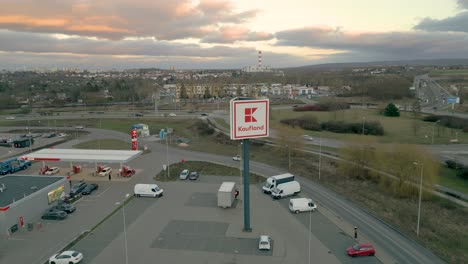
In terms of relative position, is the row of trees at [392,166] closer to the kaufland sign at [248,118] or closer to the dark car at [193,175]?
the kaufland sign at [248,118]

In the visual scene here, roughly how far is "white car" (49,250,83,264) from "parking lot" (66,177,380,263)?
0.58 m

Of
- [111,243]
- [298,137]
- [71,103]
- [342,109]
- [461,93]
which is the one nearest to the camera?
[111,243]

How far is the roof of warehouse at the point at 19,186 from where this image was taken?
23.1m

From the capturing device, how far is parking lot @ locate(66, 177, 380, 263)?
730 inches

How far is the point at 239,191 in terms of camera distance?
2881 centimetres

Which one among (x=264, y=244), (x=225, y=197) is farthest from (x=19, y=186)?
(x=264, y=244)

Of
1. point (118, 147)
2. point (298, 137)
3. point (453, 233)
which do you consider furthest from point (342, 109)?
point (453, 233)

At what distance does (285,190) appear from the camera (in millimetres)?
27141

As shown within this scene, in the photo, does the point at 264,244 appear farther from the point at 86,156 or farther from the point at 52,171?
the point at 52,171

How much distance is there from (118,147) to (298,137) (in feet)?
80.0

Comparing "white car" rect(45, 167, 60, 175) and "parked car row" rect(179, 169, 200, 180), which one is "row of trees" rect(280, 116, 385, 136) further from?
"white car" rect(45, 167, 60, 175)

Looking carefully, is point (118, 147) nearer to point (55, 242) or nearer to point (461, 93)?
point (55, 242)

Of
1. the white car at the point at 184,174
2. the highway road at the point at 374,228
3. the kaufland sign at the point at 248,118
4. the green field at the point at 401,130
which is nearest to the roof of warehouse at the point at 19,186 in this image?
the white car at the point at 184,174

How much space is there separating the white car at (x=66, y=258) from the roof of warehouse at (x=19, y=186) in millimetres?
6374
